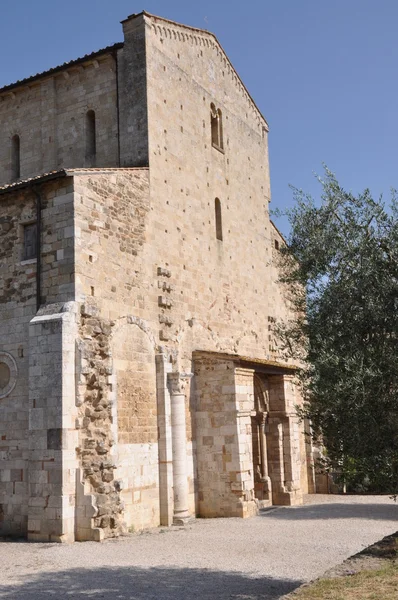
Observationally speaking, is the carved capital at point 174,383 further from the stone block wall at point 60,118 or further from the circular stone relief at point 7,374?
the stone block wall at point 60,118

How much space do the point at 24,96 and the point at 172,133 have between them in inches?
176

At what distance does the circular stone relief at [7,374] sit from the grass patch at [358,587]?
8.08 metres

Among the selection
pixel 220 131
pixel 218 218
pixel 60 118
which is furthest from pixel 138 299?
pixel 220 131

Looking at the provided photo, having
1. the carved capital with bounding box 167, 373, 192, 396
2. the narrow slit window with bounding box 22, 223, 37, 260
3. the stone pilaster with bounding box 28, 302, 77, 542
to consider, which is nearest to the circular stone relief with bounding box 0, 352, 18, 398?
the stone pilaster with bounding box 28, 302, 77, 542

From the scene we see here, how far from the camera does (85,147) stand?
1777cm

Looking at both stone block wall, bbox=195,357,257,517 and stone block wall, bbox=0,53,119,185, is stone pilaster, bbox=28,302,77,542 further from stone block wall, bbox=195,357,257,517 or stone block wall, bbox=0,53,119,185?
stone block wall, bbox=0,53,119,185

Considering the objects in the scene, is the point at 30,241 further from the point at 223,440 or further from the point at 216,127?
the point at 216,127

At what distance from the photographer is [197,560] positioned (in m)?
Answer: 11.1

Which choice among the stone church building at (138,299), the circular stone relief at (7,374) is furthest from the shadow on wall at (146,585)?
the circular stone relief at (7,374)

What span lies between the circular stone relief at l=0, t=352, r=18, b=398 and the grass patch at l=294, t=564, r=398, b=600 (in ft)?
26.5

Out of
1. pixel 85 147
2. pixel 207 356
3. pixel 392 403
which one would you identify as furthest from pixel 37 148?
pixel 392 403

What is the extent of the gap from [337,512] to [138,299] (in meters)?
7.32

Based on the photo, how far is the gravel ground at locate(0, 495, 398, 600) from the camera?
29.8 ft

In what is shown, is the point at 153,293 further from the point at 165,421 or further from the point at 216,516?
the point at 216,516
